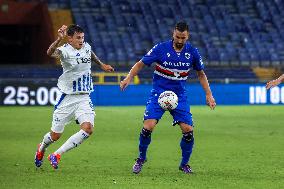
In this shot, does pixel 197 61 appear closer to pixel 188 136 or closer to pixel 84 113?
pixel 188 136

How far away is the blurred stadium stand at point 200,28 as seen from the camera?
132 feet

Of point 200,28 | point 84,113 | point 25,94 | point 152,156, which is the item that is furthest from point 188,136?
point 200,28

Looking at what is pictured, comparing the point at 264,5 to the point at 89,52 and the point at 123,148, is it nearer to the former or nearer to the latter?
the point at 123,148

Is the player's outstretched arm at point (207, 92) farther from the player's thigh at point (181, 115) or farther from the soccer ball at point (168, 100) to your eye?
the soccer ball at point (168, 100)

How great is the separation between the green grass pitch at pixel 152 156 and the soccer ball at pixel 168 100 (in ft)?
2.99

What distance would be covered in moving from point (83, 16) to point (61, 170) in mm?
30560

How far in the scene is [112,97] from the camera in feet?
111

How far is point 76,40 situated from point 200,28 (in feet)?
104

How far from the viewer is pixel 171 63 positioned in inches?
452

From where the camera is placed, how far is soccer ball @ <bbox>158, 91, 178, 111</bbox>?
11352 millimetres

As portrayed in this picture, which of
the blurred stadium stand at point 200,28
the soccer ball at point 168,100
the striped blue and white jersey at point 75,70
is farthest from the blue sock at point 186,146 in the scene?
the blurred stadium stand at point 200,28

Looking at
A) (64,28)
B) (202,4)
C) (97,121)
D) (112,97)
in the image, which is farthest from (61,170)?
(202,4)

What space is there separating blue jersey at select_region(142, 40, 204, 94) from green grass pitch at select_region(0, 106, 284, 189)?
1.21 m

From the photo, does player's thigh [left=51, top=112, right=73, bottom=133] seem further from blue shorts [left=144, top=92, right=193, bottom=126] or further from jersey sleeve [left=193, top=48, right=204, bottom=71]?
jersey sleeve [left=193, top=48, right=204, bottom=71]
